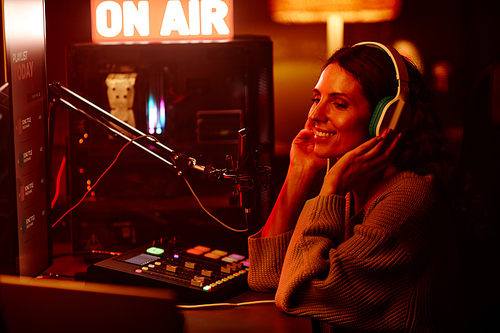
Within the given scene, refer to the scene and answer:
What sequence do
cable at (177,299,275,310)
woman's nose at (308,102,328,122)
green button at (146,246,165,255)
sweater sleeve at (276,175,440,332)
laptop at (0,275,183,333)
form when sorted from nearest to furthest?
laptop at (0,275,183,333) < sweater sleeve at (276,175,440,332) < cable at (177,299,275,310) < woman's nose at (308,102,328,122) < green button at (146,246,165,255)

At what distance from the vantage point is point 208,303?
1.26 metres

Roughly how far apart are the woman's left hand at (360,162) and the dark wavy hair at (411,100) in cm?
8

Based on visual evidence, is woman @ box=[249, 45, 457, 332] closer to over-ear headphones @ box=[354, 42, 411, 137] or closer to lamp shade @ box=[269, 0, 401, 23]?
over-ear headphones @ box=[354, 42, 411, 137]

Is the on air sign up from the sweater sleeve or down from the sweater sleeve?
up

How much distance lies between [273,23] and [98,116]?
4.08ft

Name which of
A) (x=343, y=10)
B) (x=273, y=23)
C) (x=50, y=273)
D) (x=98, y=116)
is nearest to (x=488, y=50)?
(x=343, y=10)

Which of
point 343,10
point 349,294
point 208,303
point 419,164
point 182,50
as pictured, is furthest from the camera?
point 343,10

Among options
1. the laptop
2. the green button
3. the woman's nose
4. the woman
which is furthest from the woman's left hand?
the laptop

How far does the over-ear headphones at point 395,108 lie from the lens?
4.18 feet

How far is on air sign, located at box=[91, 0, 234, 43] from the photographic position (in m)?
1.91

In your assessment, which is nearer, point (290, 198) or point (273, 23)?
point (290, 198)

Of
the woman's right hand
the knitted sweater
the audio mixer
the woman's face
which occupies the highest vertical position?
the woman's face

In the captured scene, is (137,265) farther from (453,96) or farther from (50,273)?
(453,96)

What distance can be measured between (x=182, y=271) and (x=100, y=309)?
25.8 inches
